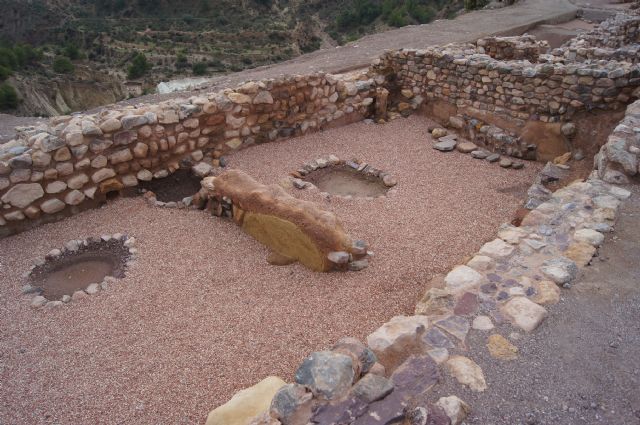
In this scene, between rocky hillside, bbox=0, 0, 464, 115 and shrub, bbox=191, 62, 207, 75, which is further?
shrub, bbox=191, 62, 207, 75

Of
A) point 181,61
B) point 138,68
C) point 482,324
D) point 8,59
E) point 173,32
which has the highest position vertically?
point 482,324

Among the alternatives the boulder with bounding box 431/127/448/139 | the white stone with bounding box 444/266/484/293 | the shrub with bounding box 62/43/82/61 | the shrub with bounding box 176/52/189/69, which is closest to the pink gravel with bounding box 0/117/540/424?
the white stone with bounding box 444/266/484/293

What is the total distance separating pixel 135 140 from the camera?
6.48 m

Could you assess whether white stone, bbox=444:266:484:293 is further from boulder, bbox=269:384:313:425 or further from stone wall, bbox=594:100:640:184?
stone wall, bbox=594:100:640:184

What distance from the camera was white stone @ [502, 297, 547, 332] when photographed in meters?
3.18

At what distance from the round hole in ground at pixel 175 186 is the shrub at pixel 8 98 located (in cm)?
2619

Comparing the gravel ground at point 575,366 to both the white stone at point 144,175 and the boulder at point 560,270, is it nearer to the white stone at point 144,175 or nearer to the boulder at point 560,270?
the boulder at point 560,270

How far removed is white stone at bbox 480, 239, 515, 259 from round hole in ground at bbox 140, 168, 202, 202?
450cm

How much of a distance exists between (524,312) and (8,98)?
109 feet

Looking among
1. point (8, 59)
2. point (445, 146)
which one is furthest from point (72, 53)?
point (445, 146)

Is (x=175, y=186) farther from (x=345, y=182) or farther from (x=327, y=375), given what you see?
(x=327, y=375)

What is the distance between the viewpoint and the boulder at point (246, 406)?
9.55 ft

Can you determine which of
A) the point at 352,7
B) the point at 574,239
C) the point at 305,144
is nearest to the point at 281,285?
the point at 574,239

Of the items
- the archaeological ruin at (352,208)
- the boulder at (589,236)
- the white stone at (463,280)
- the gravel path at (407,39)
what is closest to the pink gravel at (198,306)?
the archaeological ruin at (352,208)
